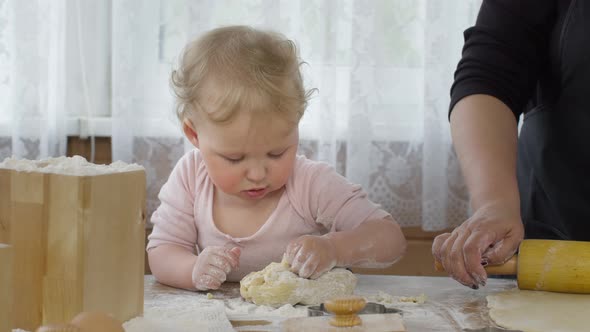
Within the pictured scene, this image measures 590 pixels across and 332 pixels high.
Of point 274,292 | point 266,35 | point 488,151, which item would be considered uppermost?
point 266,35

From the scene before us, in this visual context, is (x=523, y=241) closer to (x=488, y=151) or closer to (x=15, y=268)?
(x=488, y=151)

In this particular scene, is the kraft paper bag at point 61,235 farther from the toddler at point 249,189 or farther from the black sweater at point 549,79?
the black sweater at point 549,79

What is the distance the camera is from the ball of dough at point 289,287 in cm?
119

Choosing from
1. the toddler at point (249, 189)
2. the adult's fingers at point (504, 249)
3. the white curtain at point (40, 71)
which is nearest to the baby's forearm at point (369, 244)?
the toddler at point (249, 189)

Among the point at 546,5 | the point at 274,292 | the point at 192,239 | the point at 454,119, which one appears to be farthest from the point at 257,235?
the point at 546,5

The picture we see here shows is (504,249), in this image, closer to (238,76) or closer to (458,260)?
(458,260)

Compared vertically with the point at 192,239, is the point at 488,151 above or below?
above

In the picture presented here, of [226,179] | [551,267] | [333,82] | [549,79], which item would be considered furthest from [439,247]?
[333,82]

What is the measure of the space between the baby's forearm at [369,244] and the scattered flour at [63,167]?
456 mm

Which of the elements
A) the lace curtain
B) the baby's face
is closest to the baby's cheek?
the baby's face

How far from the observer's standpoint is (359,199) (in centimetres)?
151

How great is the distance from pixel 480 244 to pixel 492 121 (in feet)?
0.96

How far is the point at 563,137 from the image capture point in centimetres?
151

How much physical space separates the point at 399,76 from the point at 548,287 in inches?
44.9
